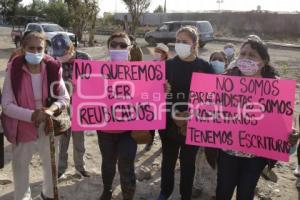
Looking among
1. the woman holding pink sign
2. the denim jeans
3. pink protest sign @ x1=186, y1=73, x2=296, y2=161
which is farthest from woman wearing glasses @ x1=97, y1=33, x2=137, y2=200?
the woman holding pink sign

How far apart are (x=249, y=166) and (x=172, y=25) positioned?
83.3 feet

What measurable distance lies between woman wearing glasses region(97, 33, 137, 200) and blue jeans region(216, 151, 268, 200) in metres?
0.93

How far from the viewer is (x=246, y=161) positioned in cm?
371

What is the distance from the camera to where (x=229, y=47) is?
716 cm

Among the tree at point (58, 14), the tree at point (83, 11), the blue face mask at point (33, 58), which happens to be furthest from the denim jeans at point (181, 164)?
the tree at point (58, 14)

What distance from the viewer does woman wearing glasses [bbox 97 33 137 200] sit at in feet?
13.8

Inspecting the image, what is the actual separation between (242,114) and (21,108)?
1.95 m

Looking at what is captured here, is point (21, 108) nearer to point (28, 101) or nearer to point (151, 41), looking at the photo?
point (28, 101)

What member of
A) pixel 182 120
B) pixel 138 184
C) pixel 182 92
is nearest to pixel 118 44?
pixel 182 92

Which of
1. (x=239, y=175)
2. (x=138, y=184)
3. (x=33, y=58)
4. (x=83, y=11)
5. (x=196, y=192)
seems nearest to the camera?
(x=239, y=175)

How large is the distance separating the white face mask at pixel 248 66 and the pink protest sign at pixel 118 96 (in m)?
0.84

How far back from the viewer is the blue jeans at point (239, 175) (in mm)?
3621

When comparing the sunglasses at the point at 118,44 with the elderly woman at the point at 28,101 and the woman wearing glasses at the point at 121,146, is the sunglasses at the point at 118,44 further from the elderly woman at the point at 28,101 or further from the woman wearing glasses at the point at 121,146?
the elderly woman at the point at 28,101

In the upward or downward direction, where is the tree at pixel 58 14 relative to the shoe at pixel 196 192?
upward
